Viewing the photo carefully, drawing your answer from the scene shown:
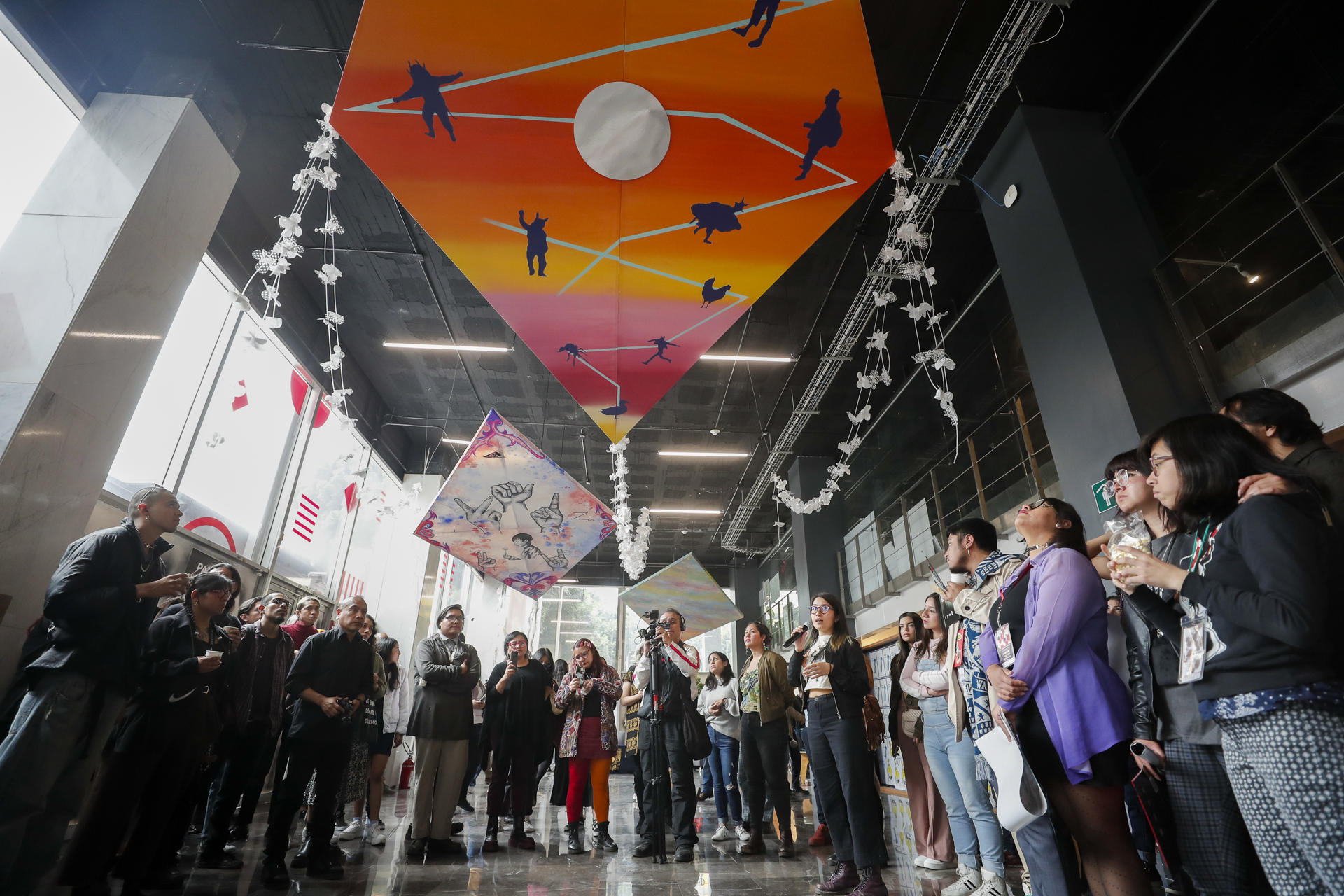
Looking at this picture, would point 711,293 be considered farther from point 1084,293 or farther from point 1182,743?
point 1084,293

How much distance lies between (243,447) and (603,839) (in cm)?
484

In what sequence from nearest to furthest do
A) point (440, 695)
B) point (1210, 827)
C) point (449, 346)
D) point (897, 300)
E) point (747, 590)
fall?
point (1210, 827) → point (440, 695) → point (897, 300) → point (449, 346) → point (747, 590)

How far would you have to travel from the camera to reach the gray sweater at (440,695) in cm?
367

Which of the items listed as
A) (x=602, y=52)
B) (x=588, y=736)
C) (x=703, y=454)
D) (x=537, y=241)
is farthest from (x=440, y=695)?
(x=703, y=454)

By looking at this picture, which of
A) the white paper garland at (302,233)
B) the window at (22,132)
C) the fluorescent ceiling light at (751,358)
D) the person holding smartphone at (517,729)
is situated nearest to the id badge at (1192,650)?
the white paper garland at (302,233)

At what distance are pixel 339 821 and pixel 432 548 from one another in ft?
19.2

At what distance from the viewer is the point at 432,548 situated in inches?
400

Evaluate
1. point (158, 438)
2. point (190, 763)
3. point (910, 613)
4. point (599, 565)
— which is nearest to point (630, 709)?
point (910, 613)

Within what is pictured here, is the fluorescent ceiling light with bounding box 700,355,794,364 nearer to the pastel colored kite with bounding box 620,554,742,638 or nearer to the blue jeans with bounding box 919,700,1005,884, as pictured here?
the pastel colored kite with bounding box 620,554,742,638

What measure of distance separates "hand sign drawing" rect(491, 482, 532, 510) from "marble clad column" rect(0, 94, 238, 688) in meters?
2.52

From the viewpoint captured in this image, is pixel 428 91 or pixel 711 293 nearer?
pixel 428 91

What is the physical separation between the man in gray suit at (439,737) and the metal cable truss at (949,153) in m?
4.62

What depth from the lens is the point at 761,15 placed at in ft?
7.29

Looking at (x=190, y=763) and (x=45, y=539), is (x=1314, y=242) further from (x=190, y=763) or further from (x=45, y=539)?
(x=45, y=539)
